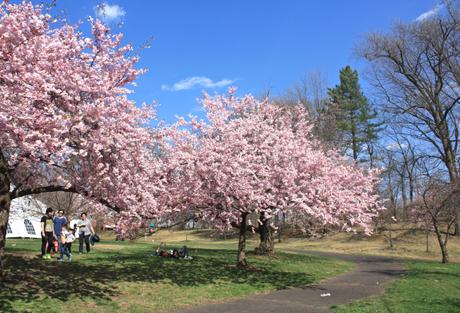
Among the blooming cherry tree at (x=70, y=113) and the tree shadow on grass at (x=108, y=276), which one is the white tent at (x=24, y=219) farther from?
the blooming cherry tree at (x=70, y=113)

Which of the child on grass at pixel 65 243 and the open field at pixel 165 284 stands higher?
the child on grass at pixel 65 243

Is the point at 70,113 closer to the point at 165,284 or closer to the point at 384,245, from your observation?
the point at 165,284

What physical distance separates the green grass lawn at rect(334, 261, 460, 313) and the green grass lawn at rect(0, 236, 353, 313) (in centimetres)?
286

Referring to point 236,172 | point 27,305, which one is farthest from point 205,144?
point 27,305

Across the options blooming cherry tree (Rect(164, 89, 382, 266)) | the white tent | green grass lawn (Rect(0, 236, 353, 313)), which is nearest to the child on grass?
green grass lawn (Rect(0, 236, 353, 313))

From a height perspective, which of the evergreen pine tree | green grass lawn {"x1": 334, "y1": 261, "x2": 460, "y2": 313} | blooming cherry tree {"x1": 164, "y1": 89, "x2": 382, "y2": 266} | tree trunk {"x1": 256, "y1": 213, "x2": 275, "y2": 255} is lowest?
green grass lawn {"x1": 334, "y1": 261, "x2": 460, "y2": 313}

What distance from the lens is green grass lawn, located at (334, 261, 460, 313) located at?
372 inches

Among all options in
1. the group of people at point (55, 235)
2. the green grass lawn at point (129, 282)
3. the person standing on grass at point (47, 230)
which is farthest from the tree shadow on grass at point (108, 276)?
the person standing on grass at point (47, 230)

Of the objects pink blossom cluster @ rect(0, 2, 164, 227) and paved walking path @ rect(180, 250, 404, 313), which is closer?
pink blossom cluster @ rect(0, 2, 164, 227)

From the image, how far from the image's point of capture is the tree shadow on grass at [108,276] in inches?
375

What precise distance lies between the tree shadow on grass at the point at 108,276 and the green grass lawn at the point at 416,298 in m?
3.00

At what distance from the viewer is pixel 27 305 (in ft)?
27.2

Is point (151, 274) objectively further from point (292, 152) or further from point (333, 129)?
point (333, 129)

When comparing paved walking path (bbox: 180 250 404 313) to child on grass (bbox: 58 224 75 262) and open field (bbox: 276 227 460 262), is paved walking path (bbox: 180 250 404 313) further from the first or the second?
open field (bbox: 276 227 460 262)
